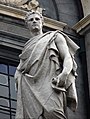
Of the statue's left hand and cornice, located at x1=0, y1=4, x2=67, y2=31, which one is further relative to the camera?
cornice, located at x1=0, y1=4, x2=67, y2=31

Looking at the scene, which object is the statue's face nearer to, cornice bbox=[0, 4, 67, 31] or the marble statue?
the marble statue

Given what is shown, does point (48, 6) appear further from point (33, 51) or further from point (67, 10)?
point (33, 51)

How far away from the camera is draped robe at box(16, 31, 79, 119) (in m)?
8.34

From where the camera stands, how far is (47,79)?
8.52 m

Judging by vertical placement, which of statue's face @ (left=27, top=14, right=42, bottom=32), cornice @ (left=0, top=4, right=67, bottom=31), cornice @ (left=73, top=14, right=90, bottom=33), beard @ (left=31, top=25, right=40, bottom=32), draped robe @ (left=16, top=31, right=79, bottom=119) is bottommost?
draped robe @ (left=16, top=31, right=79, bottom=119)

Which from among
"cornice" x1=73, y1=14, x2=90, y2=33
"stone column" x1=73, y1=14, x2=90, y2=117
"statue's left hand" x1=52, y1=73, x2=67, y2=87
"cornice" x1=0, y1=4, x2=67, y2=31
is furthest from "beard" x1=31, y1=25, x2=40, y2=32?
"cornice" x1=73, y1=14, x2=90, y2=33

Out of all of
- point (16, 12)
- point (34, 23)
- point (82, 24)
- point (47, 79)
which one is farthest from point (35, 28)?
point (82, 24)

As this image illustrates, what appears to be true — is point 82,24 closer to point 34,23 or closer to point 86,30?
point 86,30

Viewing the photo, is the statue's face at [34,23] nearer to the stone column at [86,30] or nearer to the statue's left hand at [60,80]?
the statue's left hand at [60,80]

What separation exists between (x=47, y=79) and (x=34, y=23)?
936 mm

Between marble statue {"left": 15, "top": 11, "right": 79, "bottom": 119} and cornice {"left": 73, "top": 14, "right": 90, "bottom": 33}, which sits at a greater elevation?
cornice {"left": 73, "top": 14, "right": 90, "bottom": 33}

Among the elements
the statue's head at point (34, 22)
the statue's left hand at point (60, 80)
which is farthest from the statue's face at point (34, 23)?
the statue's left hand at point (60, 80)

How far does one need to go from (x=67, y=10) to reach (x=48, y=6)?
1.32 feet

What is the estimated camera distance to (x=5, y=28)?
13.2 metres
